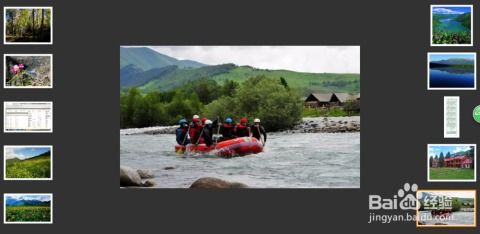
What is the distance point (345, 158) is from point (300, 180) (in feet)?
2.95

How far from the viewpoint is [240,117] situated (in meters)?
16.3

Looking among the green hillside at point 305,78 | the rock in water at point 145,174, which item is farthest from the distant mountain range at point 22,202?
the green hillside at point 305,78

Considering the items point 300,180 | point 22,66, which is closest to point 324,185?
point 300,180

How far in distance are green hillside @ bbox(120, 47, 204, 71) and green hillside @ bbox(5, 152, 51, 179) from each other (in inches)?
82.3

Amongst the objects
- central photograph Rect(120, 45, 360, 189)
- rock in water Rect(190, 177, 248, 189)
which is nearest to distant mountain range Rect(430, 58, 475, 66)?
central photograph Rect(120, 45, 360, 189)

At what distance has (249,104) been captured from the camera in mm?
16391

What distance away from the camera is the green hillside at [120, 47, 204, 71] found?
1606 centimetres

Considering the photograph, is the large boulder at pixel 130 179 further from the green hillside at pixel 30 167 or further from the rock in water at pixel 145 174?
the green hillside at pixel 30 167

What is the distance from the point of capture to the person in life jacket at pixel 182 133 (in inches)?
642

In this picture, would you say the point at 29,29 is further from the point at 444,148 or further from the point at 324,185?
the point at 444,148

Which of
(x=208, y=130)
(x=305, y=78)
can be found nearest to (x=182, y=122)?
(x=208, y=130)

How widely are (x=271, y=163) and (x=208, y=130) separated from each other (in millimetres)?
1281

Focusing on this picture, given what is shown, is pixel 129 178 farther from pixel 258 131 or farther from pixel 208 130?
pixel 258 131

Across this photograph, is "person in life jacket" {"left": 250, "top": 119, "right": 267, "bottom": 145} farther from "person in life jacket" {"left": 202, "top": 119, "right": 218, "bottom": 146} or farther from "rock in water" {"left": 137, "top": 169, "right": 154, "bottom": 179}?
"rock in water" {"left": 137, "top": 169, "right": 154, "bottom": 179}
